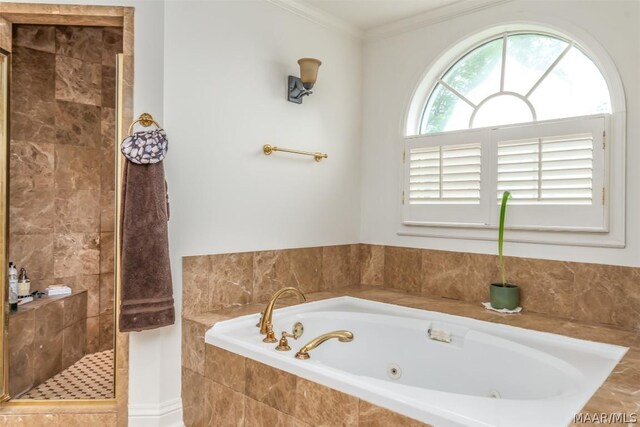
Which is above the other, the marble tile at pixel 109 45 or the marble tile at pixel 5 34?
the marble tile at pixel 109 45

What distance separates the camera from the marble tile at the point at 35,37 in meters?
3.09

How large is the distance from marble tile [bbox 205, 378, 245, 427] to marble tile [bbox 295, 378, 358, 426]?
37 cm

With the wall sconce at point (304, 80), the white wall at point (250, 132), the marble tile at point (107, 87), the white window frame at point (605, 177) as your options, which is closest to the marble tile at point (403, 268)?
the white window frame at point (605, 177)

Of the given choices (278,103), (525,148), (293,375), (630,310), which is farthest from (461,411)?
(278,103)

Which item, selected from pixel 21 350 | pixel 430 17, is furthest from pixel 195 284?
pixel 430 17

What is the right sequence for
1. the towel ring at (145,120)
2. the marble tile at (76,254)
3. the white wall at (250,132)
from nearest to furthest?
the towel ring at (145,120) → the white wall at (250,132) → the marble tile at (76,254)

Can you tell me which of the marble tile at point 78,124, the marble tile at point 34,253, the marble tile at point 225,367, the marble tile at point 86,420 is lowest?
the marble tile at point 86,420

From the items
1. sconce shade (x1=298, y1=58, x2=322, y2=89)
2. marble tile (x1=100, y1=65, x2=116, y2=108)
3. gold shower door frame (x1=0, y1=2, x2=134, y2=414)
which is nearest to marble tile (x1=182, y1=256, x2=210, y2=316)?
gold shower door frame (x1=0, y1=2, x2=134, y2=414)

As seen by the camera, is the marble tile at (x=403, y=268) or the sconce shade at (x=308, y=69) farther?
the marble tile at (x=403, y=268)

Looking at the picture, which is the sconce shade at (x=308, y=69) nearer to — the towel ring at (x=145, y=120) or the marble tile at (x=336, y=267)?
the towel ring at (x=145, y=120)

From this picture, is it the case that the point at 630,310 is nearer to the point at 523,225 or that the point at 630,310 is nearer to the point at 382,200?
the point at 523,225

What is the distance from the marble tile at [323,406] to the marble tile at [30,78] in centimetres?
282

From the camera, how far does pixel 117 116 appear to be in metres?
2.14

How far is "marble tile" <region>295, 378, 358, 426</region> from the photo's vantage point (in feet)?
4.76
